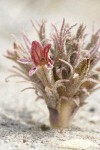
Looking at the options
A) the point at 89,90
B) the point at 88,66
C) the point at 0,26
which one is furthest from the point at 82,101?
the point at 0,26

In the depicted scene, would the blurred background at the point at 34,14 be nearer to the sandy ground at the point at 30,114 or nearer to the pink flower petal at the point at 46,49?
the sandy ground at the point at 30,114

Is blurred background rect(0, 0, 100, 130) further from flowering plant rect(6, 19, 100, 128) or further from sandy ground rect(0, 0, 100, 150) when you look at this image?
flowering plant rect(6, 19, 100, 128)

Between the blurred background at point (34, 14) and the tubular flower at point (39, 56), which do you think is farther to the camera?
the blurred background at point (34, 14)

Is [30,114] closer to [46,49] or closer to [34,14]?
[46,49]

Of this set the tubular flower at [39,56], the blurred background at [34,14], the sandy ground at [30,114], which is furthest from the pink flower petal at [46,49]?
the blurred background at [34,14]

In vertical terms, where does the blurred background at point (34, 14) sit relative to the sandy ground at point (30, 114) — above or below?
above

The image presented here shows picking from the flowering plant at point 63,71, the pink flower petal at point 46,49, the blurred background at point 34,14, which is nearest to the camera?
the pink flower petal at point 46,49
